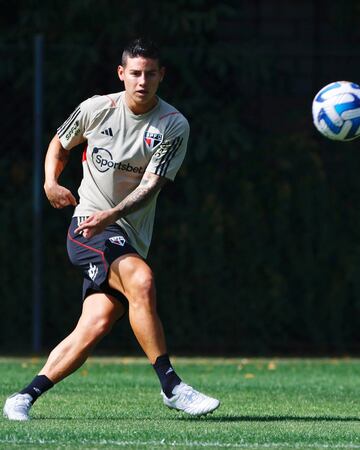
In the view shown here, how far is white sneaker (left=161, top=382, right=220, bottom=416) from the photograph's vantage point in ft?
22.6

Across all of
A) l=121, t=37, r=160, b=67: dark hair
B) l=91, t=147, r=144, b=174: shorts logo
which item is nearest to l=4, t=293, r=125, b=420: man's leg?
l=91, t=147, r=144, b=174: shorts logo

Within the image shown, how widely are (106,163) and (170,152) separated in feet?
1.21

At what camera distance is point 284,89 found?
13.6 m

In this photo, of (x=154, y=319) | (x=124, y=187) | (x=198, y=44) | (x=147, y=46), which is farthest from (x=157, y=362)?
(x=198, y=44)

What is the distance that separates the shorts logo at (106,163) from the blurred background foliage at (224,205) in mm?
5846

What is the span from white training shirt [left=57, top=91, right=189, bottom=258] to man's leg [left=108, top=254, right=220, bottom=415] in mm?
348

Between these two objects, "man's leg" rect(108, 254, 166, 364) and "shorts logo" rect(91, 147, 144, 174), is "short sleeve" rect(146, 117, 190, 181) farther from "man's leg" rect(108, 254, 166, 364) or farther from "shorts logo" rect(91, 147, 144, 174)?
"man's leg" rect(108, 254, 166, 364)

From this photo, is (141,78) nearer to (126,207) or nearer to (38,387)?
(126,207)

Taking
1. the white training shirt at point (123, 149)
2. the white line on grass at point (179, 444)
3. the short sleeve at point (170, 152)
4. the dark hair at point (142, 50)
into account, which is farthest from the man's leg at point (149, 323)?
the dark hair at point (142, 50)

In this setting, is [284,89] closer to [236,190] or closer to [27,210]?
[236,190]

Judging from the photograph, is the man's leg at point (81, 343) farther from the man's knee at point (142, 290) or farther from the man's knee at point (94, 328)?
the man's knee at point (142, 290)

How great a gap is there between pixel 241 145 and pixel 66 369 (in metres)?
6.48

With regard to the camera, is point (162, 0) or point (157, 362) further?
point (162, 0)

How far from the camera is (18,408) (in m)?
6.87
